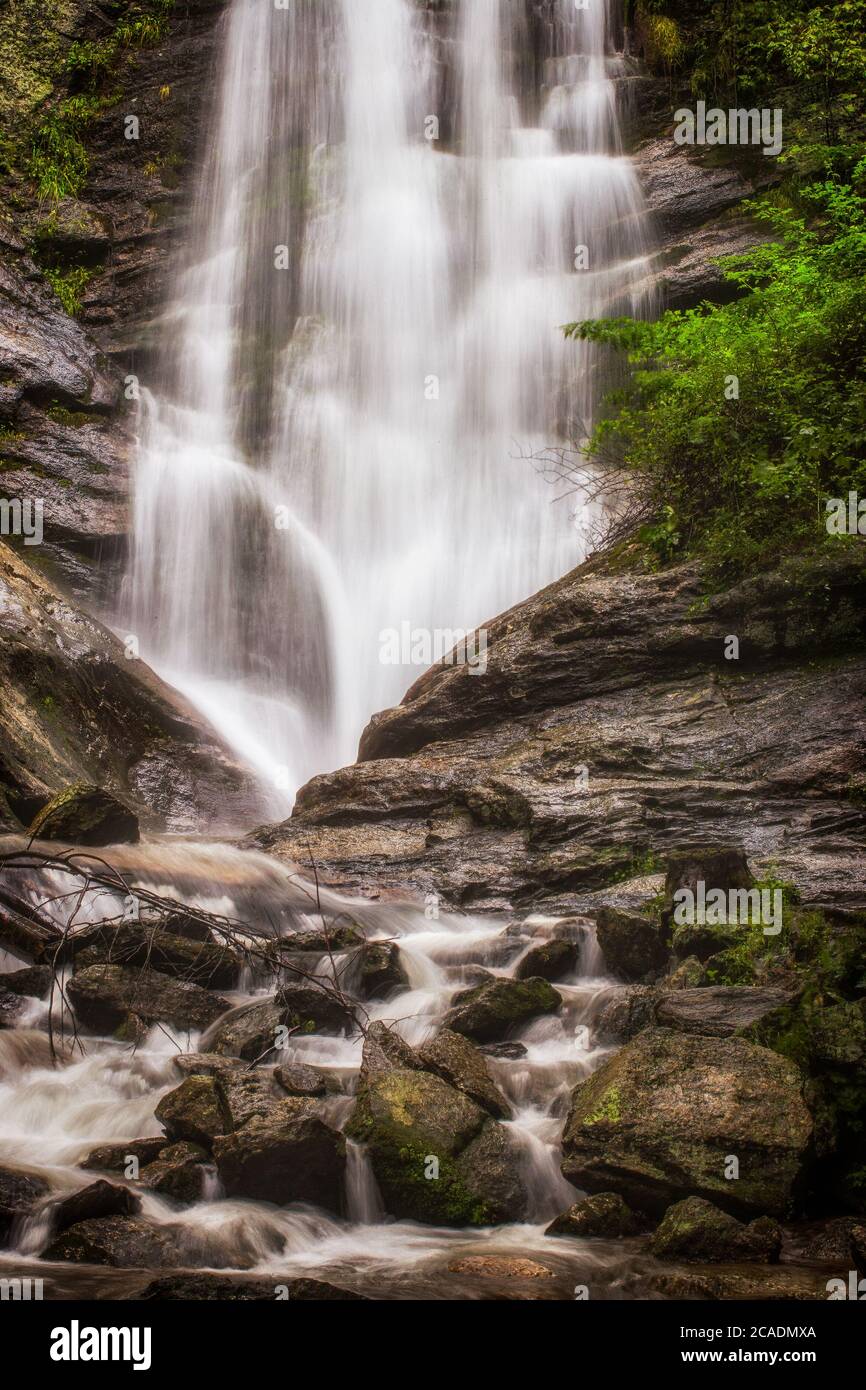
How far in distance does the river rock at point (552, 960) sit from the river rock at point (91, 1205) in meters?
3.42

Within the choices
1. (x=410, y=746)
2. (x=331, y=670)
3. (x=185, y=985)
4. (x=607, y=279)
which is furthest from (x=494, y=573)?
(x=185, y=985)

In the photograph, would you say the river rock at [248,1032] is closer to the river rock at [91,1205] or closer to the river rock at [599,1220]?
the river rock at [91,1205]

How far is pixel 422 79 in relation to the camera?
908 inches

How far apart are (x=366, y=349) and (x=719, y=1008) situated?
16.5 m

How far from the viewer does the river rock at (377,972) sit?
7301 millimetres

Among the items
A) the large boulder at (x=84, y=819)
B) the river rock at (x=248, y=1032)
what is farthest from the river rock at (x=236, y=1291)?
the large boulder at (x=84, y=819)

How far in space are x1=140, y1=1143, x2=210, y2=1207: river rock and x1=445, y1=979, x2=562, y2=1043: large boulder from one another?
1.99 metres

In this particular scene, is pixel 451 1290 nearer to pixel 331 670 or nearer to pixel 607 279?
pixel 331 670

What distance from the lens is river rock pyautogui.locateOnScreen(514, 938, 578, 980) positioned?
744 cm

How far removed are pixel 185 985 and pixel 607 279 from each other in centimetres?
1599

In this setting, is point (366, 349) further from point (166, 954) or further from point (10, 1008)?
point (10, 1008)

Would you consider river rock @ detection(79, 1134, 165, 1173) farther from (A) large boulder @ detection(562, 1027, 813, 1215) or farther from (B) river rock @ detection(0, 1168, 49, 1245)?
(A) large boulder @ detection(562, 1027, 813, 1215)

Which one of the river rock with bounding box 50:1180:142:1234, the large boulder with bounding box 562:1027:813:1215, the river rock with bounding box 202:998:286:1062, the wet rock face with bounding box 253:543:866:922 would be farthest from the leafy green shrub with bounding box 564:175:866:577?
the river rock with bounding box 50:1180:142:1234

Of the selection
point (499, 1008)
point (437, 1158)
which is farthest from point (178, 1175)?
point (499, 1008)
